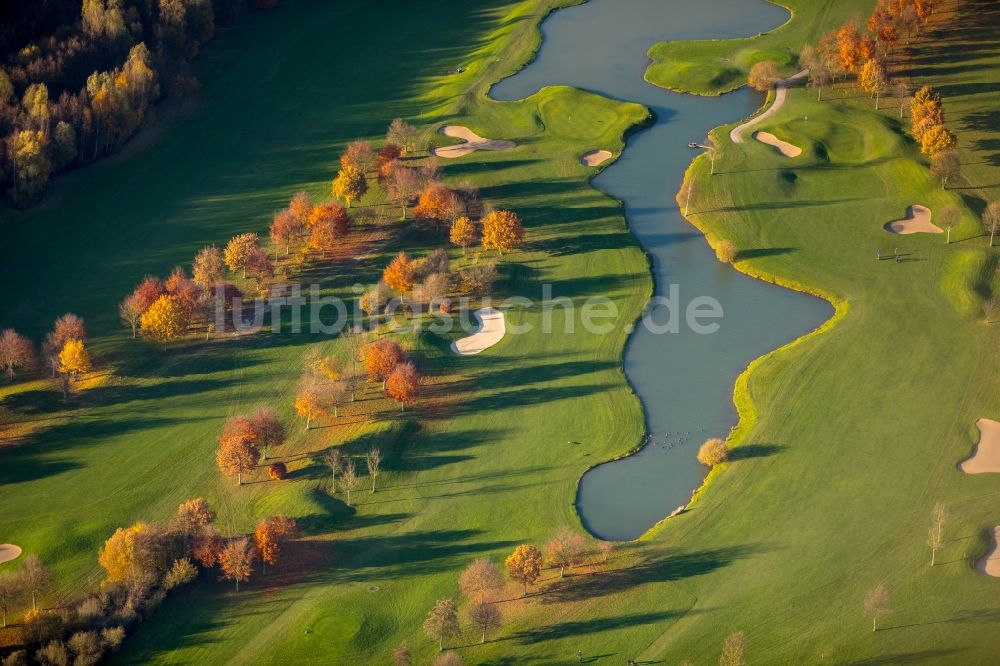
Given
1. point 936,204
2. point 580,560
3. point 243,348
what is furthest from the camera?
point 936,204

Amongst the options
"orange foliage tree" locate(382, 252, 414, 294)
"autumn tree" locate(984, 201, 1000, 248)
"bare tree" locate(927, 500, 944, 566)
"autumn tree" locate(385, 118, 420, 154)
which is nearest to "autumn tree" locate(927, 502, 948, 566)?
"bare tree" locate(927, 500, 944, 566)

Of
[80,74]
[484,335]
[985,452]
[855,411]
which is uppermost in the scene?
[80,74]

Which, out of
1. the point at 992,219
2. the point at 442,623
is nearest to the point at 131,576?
the point at 442,623

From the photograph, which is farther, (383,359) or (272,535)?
(383,359)

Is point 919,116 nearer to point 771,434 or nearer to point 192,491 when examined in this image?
point 771,434

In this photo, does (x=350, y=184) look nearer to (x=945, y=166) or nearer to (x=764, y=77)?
(x=764, y=77)

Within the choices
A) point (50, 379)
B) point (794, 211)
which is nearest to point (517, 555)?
point (50, 379)

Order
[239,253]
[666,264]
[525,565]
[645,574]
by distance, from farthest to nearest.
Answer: [666,264], [239,253], [645,574], [525,565]
